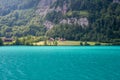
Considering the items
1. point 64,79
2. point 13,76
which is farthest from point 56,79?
point 13,76

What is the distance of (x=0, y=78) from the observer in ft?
190

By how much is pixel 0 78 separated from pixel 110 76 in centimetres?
2365

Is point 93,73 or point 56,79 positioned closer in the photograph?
point 56,79

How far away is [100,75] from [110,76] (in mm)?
2567

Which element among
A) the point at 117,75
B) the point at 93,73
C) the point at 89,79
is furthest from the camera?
the point at 93,73

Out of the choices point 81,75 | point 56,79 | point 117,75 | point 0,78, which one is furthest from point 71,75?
point 0,78

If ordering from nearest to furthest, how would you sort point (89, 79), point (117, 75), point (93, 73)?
1. point (89, 79)
2. point (117, 75)
3. point (93, 73)

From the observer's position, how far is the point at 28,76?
198ft

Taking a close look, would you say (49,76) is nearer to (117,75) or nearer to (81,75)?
(81,75)

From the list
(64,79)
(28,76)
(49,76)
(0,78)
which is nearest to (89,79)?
(64,79)

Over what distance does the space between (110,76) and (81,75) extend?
6.49m

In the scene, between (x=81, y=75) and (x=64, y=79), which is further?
(x=81, y=75)

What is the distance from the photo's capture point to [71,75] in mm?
61281

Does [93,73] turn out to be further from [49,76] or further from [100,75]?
[49,76]
